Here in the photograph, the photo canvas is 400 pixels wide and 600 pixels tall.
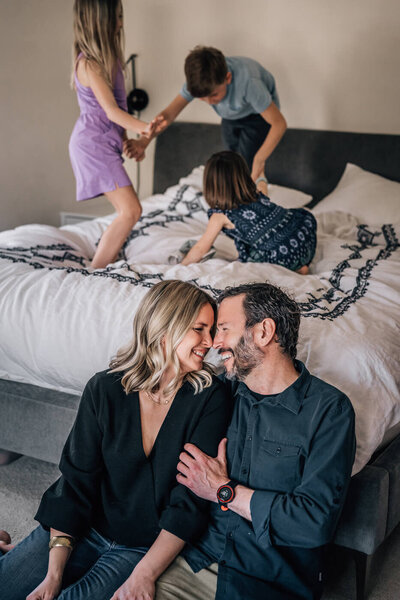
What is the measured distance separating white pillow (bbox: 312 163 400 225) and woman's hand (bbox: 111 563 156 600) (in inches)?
99.7

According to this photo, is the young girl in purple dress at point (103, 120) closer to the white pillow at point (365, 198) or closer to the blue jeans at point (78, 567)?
the white pillow at point (365, 198)

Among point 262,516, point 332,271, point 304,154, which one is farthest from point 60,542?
point 304,154

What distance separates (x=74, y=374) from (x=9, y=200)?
2736mm

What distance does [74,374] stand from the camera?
185 cm

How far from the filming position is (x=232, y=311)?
143 cm

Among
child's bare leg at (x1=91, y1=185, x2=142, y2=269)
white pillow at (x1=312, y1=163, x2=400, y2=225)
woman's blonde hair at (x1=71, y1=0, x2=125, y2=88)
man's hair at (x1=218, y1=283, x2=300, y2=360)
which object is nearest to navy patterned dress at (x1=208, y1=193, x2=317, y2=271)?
child's bare leg at (x1=91, y1=185, x2=142, y2=269)

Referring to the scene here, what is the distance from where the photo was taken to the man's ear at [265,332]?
1.38m

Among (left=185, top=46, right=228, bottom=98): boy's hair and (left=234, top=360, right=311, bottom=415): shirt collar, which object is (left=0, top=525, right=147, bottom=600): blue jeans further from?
(left=185, top=46, right=228, bottom=98): boy's hair

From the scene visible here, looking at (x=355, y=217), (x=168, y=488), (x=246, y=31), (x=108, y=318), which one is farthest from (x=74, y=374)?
(x=246, y=31)

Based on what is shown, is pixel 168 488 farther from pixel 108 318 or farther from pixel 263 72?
pixel 263 72

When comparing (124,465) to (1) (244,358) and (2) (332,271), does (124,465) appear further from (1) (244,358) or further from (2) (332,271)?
(2) (332,271)

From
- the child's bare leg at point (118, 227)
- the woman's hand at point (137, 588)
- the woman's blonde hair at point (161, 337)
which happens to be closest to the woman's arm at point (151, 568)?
the woman's hand at point (137, 588)

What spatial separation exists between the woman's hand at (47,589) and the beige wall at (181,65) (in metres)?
3.27

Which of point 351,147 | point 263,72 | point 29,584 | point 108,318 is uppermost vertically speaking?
point 263,72
